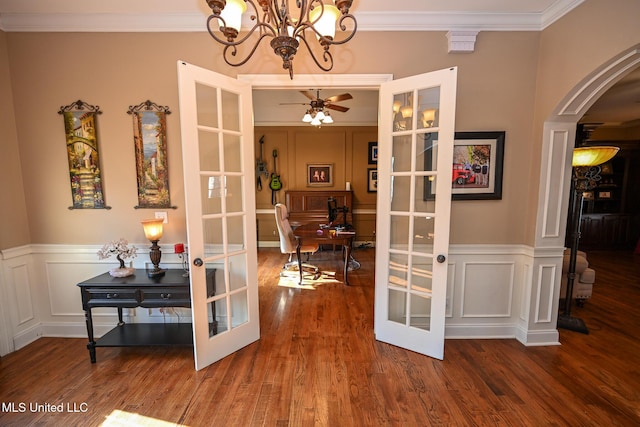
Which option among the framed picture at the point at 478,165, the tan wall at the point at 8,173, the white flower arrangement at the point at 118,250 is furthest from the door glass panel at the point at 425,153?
the tan wall at the point at 8,173

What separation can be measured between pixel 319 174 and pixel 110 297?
15.3 ft

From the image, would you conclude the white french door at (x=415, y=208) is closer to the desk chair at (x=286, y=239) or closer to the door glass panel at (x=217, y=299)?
the door glass panel at (x=217, y=299)

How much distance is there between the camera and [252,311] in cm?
261

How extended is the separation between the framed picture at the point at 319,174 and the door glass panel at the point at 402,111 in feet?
13.0

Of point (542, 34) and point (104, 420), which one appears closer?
point (104, 420)

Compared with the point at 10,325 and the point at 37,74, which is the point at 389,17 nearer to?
the point at 37,74

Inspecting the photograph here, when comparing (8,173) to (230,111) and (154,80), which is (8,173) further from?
(230,111)

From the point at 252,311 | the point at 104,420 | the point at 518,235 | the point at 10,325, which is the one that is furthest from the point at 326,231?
the point at 10,325

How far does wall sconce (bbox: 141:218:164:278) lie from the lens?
2424 mm

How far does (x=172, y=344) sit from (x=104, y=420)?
0.62 meters

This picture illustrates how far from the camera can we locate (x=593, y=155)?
2.72 metres

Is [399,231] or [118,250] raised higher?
[399,231]

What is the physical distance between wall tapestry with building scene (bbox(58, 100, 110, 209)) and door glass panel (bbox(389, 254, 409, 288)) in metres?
2.68

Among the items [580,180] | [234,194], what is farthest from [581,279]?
[234,194]
